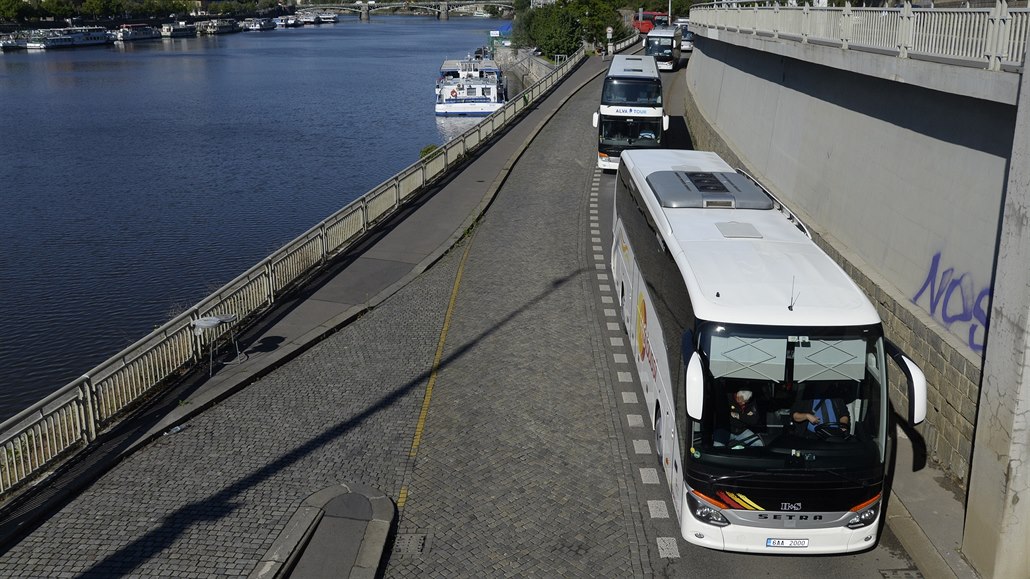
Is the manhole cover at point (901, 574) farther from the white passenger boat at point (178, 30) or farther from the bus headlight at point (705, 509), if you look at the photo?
the white passenger boat at point (178, 30)

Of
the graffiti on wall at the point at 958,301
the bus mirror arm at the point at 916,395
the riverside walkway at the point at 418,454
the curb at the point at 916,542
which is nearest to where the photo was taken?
the bus mirror arm at the point at 916,395

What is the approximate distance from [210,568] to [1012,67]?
1054 centimetres

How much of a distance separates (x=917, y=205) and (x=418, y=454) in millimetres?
8082

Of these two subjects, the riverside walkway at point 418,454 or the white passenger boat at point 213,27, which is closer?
the riverside walkway at point 418,454

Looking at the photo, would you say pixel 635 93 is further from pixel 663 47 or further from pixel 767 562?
pixel 663 47

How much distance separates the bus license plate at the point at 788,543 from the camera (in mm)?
9711

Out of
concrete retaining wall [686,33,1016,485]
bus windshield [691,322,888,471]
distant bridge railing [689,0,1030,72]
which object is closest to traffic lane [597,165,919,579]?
bus windshield [691,322,888,471]

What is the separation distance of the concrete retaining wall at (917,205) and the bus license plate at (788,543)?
2.96 m

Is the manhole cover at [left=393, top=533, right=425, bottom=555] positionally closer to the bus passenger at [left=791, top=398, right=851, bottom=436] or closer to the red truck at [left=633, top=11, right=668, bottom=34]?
the bus passenger at [left=791, top=398, right=851, bottom=436]

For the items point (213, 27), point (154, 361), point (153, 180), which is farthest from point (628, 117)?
point (213, 27)

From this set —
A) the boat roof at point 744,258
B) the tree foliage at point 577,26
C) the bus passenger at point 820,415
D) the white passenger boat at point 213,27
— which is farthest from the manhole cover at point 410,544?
the white passenger boat at point 213,27

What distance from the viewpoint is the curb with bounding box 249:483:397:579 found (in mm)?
9922

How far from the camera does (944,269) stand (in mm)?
12461

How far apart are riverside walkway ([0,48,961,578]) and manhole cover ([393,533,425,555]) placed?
22 mm
